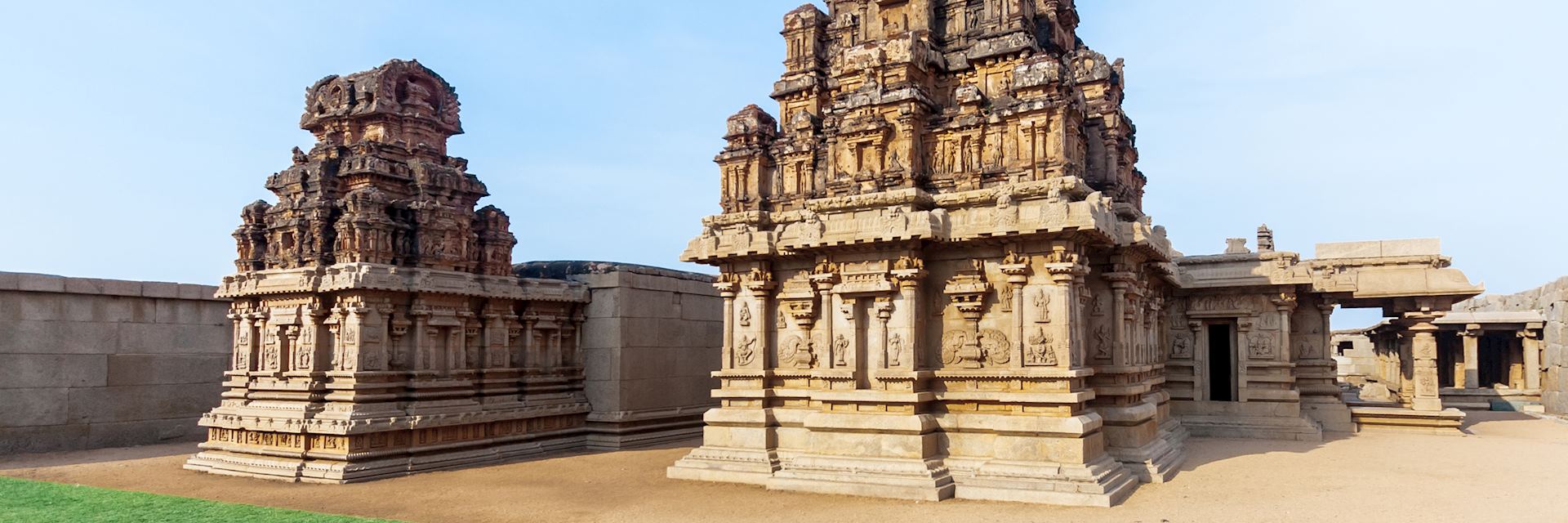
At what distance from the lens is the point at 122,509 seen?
11.7 metres

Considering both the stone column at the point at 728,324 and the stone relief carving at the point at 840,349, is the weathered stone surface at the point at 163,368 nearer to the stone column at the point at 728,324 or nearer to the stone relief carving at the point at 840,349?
the stone column at the point at 728,324

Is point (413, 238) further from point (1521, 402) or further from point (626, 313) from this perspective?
point (1521, 402)

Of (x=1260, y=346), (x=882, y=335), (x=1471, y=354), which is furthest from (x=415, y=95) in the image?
(x=1471, y=354)

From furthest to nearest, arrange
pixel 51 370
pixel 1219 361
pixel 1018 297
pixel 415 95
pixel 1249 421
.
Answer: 1. pixel 1219 361
2. pixel 1249 421
3. pixel 51 370
4. pixel 415 95
5. pixel 1018 297

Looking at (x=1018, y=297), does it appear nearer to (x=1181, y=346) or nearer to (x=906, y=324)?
(x=906, y=324)

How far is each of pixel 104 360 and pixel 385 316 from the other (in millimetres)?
8100

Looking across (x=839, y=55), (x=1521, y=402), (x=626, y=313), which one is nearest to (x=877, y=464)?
(x=839, y=55)

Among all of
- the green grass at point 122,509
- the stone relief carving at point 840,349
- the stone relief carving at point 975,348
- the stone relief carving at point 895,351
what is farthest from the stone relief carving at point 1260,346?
the green grass at point 122,509

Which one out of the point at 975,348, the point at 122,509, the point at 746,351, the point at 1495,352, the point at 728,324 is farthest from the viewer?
the point at 1495,352

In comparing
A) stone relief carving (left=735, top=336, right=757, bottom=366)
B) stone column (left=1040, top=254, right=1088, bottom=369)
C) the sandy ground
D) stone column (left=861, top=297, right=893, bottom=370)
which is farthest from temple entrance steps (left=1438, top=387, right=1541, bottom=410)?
stone relief carving (left=735, top=336, right=757, bottom=366)

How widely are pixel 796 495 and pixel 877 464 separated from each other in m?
1.16

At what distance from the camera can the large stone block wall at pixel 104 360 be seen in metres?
18.0

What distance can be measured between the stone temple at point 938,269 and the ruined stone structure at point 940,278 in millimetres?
33

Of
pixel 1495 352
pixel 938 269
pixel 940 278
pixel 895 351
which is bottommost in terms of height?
pixel 1495 352
